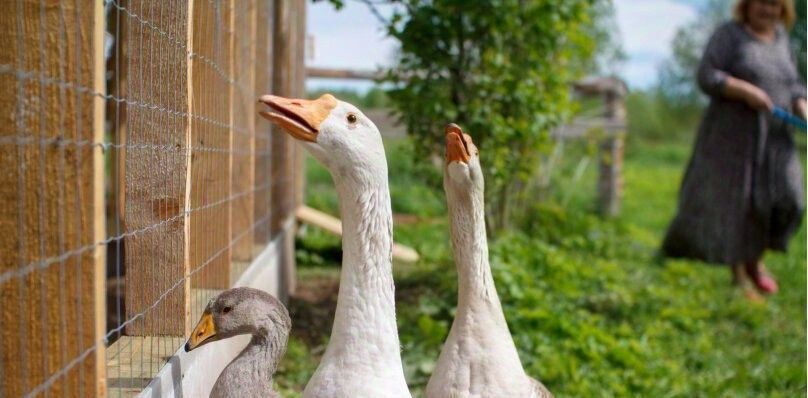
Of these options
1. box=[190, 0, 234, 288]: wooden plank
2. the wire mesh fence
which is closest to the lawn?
box=[190, 0, 234, 288]: wooden plank

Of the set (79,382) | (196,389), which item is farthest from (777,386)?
(79,382)

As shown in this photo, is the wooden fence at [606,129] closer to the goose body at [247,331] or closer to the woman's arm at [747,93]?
the woman's arm at [747,93]

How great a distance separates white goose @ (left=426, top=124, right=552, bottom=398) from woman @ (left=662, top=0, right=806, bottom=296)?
4.35m

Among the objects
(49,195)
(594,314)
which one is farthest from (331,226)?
(49,195)

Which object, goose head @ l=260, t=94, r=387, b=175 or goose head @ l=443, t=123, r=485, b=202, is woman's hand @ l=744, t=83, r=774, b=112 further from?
goose head @ l=260, t=94, r=387, b=175

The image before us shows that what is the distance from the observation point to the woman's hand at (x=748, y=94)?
6.80m

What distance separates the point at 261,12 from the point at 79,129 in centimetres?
357

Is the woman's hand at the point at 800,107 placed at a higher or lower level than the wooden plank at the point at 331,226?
higher

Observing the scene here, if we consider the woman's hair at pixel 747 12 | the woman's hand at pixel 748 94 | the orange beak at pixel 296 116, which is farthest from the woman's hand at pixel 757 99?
the orange beak at pixel 296 116

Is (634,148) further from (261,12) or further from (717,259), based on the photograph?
(261,12)

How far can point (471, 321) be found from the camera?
323 centimetres

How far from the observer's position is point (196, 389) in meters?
3.00

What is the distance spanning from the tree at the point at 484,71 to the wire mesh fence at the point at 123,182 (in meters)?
1.19

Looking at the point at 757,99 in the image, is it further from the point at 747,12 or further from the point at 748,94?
the point at 747,12
